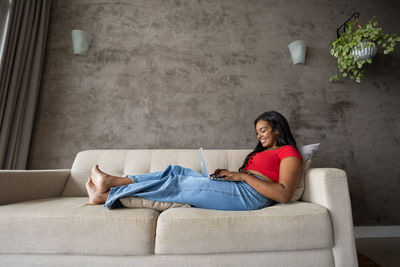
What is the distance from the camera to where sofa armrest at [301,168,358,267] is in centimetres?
87

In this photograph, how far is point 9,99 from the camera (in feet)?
5.34

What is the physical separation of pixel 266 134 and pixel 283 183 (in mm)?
400

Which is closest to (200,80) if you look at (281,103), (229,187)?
(281,103)

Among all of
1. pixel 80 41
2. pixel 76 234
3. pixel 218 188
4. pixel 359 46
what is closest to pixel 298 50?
pixel 359 46

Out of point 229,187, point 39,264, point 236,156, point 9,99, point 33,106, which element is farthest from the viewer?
point 33,106

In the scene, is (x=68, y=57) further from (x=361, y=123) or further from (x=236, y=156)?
(x=361, y=123)

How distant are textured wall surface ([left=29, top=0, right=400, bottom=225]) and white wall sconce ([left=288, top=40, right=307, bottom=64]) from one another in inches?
3.0

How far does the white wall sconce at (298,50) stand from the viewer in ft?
6.40

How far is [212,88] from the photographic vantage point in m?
1.97

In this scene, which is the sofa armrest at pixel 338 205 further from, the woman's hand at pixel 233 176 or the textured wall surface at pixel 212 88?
the textured wall surface at pixel 212 88

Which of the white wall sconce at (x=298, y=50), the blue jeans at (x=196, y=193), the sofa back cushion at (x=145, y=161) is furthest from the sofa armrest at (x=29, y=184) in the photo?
the white wall sconce at (x=298, y=50)

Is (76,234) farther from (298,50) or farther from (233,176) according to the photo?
(298,50)

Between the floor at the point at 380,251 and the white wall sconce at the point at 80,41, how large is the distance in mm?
2737

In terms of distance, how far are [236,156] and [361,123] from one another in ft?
4.65
